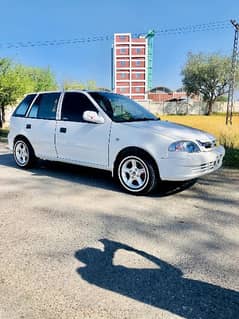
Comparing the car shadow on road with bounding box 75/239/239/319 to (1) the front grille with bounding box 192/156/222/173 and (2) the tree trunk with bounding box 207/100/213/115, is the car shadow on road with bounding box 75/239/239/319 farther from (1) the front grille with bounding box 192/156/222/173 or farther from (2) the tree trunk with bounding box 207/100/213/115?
(2) the tree trunk with bounding box 207/100/213/115

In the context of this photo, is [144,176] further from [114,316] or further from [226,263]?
[114,316]

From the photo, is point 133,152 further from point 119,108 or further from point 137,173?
point 119,108

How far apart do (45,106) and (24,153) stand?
4.01ft

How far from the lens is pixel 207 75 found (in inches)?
2338

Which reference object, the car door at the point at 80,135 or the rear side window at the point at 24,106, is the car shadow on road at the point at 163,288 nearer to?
the car door at the point at 80,135

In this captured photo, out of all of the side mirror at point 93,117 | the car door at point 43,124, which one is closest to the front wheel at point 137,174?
the side mirror at point 93,117

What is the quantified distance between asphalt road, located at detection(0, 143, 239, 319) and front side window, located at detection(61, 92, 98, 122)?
1.39 m

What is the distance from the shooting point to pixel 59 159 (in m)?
6.14

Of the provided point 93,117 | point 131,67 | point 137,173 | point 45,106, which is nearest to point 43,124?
point 45,106

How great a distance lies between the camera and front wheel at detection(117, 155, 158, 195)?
15.8ft

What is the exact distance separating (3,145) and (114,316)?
383 inches

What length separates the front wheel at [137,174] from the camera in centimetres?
482

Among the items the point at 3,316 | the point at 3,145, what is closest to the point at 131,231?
the point at 3,316

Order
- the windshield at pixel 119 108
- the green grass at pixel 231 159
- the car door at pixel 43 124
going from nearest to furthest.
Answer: the windshield at pixel 119 108 < the car door at pixel 43 124 < the green grass at pixel 231 159
